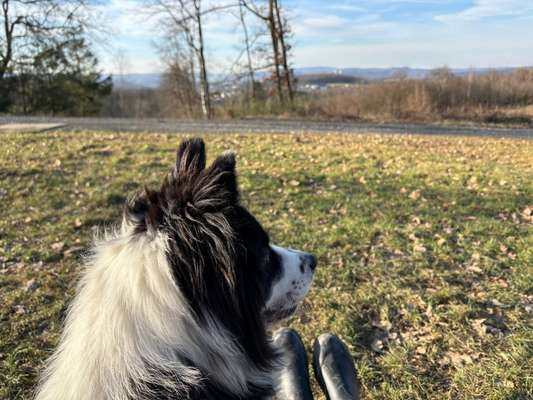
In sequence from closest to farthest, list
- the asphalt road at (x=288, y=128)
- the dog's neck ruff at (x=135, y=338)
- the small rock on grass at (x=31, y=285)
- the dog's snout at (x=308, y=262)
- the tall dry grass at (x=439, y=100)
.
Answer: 1. the dog's neck ruff at (x=135, y=338)
2. the dog's snout at (x=308, y=262)
3. the small rock on grass at (x=31, y=285)
4. the asphalt road at (x=288, y=128)
5. the tall dry grass at (x=439, y=100)

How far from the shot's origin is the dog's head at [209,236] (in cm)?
153

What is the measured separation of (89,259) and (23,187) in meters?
5.76

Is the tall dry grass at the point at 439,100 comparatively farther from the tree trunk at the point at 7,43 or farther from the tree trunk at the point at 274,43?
the tree trunk at the point at 7,43

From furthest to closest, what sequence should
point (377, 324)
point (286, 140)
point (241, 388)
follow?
1. point (286, 140)
2. point (377, 324)
3. point (241, 388)

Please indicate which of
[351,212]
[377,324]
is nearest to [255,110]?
[351,212]

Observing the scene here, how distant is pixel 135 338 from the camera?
1426 millimetres

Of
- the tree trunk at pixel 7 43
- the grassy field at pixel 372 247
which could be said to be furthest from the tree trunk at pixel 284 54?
the tree trunk at pixel 7 43

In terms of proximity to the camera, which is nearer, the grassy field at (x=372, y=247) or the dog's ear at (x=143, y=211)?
the dog's ear at (x=143, y=211)

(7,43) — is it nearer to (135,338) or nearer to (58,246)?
(58,246)

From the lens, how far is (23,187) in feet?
21.7

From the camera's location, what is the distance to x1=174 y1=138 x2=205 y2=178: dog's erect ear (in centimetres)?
180

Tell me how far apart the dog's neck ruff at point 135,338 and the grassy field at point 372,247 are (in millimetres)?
1045

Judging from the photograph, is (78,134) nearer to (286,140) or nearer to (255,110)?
(286,140)

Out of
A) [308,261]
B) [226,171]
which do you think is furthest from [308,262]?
[226,171]
